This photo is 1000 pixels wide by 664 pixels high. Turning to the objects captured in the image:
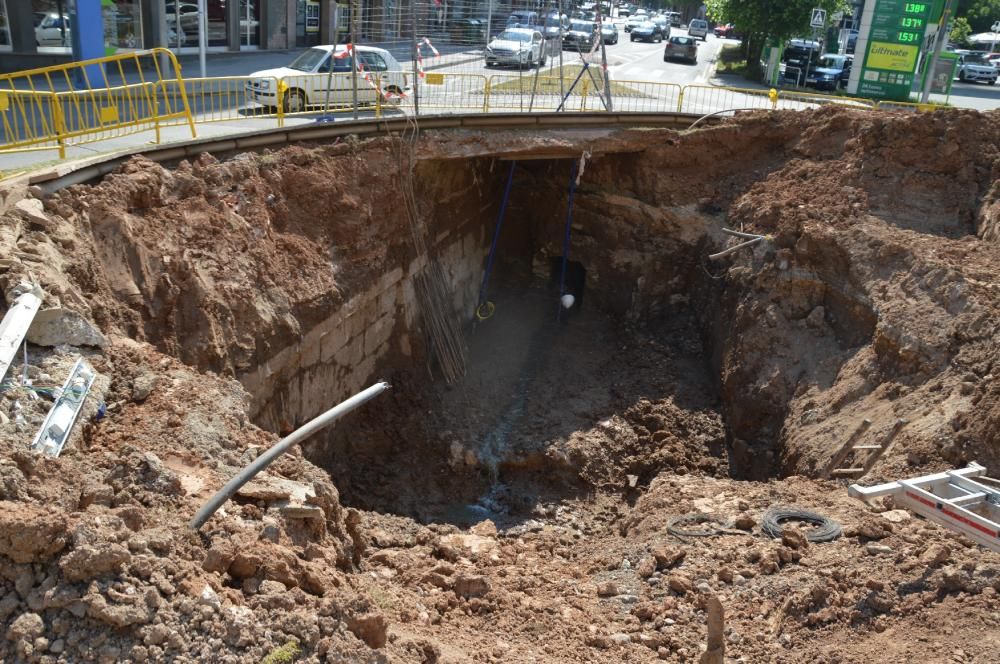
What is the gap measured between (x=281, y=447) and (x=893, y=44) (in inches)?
1006

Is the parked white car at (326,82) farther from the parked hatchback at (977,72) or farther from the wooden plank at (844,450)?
the parked hatchback at (977,72)

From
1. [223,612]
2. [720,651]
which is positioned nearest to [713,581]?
[720,651]

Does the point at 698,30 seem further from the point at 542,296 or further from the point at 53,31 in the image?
the point at 53,31

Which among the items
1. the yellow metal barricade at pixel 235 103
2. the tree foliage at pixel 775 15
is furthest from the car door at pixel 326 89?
the tree foliage at pixel 775 15

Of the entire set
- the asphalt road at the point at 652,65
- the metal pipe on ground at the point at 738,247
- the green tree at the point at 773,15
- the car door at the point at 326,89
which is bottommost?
the metal pipe on ground at the point at 738,247

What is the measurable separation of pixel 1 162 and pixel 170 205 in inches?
72.5

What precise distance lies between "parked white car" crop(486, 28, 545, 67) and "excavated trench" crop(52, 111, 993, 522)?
2.01 meters

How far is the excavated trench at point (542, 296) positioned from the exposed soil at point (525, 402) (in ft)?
0.17

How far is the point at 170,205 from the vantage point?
10.5 meters

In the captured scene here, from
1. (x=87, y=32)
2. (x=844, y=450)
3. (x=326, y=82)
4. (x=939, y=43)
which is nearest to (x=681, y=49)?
(x=939, y=43)

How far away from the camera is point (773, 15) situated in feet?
106

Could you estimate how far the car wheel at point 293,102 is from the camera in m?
15.7

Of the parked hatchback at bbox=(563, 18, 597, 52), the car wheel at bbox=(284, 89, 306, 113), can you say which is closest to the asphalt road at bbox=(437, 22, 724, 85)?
the parked hatchback at bbox=(563, 18, 597, 52)

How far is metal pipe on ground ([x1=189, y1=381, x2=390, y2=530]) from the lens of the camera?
579cm
